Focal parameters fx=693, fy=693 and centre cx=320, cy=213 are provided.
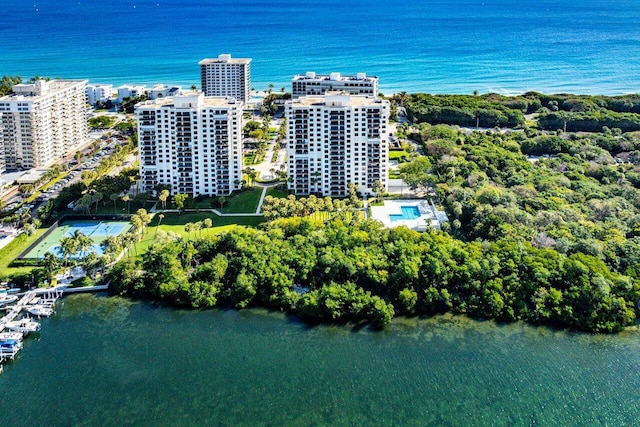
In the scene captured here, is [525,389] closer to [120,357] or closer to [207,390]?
[207,390]

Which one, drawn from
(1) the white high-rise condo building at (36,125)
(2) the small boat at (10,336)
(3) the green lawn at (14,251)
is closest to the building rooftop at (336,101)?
(3) the green lawn at (14,251)

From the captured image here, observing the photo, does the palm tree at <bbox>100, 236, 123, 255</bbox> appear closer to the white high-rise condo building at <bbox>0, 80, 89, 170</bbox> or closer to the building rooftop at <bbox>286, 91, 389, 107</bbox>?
the building rooftop at <bbox>286, 91, 389, 107</bbox>

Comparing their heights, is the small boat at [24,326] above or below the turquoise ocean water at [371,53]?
below

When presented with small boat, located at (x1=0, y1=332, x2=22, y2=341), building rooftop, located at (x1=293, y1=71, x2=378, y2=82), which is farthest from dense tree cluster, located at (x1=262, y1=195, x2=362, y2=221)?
building rooftop, located at (x1=293, y1=71, x2=378, y2=82)

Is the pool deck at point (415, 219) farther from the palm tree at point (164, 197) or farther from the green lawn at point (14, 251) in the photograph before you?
the green lawn at point (14, 251)

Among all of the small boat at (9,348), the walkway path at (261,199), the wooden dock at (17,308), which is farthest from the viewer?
the walkway path at (261,199)

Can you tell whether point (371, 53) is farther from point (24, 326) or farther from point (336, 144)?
point (24, 326)
